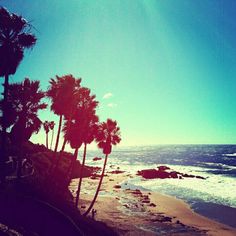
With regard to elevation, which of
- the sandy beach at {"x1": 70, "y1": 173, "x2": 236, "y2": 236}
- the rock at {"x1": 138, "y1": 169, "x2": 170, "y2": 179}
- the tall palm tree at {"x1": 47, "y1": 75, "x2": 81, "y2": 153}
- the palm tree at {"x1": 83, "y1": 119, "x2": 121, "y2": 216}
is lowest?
the sandy beach at {"x1": 70, "y1": 173, "x2": 236, "y2": 236}

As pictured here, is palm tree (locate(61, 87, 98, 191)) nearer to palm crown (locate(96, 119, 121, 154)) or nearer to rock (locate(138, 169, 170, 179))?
palm crown (locate(96, 119, 121, 154))

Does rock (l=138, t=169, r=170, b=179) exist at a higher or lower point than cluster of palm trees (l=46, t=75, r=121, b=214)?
lower

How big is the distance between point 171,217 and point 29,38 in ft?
92.3

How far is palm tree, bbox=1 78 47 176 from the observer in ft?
86.4

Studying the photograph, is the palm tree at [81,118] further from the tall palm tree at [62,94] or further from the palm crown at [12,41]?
the palm crown at [12,41]

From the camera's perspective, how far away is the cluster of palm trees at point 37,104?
21.0m

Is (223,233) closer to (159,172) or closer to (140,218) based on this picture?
(140,218)

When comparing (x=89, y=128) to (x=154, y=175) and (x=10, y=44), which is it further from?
(x=154, y=175)

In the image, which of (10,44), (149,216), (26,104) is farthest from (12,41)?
(149,216)

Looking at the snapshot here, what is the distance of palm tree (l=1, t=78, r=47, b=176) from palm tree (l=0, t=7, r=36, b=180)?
4.78 metres

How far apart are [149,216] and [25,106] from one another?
830 inches

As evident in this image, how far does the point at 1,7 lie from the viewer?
20.3 metres

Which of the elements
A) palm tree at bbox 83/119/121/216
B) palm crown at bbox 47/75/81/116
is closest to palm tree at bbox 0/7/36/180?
palm crown at bbox 47/75/81/116

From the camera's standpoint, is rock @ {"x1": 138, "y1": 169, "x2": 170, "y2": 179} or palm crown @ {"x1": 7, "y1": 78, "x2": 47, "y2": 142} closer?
palm crown @ {"x1": 7, "y1": 78, "x2": 47, "y2": 142}
